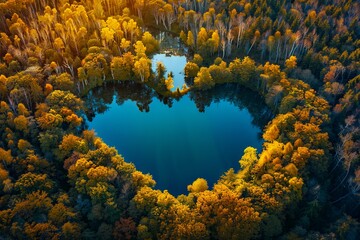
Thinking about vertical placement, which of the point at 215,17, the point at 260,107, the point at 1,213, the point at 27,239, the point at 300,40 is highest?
the point at 215,17

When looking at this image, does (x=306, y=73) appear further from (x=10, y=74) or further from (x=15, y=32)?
(x=15, y=32)

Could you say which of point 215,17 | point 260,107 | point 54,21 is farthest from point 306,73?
point 54,21

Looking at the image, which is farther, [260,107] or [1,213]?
[260,107]

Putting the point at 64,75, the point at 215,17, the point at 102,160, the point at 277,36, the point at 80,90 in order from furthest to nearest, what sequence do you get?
1. the point at 215,17
2. the point at 277,36
3. the point at 80,90
4. the point at 64,75
5. the point at 102,160

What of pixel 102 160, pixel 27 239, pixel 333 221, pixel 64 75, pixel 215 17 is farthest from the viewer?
pixel 215 17

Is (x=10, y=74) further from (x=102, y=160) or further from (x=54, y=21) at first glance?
(x=102, y=160)

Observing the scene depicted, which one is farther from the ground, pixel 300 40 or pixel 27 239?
pixel 300 40
